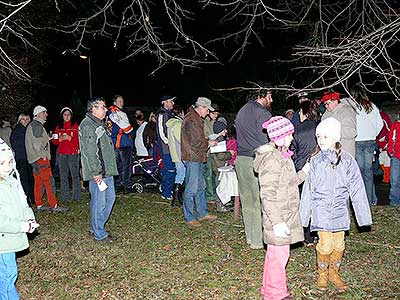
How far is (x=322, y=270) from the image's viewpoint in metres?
6.04

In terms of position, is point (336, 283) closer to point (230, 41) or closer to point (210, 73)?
point (230, 41)

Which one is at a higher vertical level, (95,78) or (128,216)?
(95,78)

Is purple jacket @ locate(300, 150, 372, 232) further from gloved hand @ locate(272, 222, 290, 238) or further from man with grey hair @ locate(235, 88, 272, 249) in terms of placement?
man with grey hair @ locate(235, 88, 272, 249)

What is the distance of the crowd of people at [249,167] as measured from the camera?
5.68 meters

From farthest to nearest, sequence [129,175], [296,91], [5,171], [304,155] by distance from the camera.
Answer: [129,175], [304,155], [296,91], [5,171]

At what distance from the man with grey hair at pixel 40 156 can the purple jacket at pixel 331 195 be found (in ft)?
20.4

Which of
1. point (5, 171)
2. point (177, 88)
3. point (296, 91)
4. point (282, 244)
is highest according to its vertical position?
point (177, 88)

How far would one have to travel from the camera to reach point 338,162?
5.93 metres

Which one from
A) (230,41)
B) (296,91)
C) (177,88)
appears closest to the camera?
(296,91)

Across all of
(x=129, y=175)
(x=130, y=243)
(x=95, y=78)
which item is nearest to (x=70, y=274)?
(x=130, y=243)

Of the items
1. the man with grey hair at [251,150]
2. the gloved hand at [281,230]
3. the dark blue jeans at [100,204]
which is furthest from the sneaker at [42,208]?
the gloved hand at [281,230]

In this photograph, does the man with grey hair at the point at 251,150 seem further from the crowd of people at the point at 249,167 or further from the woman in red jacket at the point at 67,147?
the woman in red jacket at the point at 67,147

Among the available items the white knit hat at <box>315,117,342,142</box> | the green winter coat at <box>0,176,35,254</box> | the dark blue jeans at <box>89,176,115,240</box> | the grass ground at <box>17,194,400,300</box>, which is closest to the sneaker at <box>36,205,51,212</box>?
the grass ground at <box>17,194,400,300</box>

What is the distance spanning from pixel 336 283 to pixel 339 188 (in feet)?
3.42
